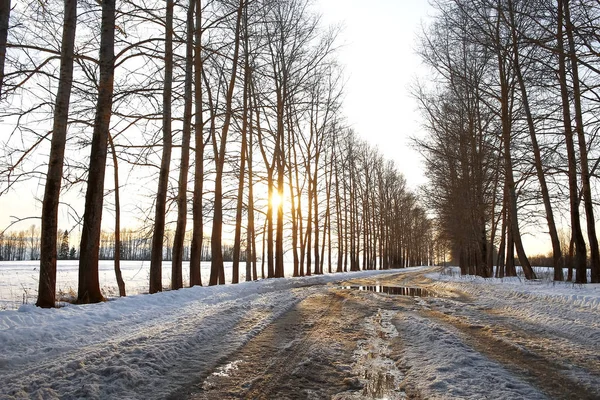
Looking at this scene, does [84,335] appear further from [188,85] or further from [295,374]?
[188,85]

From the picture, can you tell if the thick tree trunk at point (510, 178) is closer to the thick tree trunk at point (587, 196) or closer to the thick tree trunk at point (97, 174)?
the thick tree trunk at point (587, 196)

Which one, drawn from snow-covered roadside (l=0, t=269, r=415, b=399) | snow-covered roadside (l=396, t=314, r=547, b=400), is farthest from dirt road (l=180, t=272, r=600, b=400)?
snow-covered roadside (l=0, t=269, r=415, b=399)

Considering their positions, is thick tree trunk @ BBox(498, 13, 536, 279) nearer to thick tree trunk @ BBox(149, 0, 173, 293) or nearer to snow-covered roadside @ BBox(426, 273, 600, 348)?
snow-covered roadside @ BBox(426, 273, 600, 348)

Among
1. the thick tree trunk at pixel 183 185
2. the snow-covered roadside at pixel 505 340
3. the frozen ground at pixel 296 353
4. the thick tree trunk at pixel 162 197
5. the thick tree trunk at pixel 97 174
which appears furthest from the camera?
the thick tree trunk at pixel 183 185

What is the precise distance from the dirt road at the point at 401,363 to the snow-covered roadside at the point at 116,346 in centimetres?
38

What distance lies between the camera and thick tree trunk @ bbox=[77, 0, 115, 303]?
301 inches

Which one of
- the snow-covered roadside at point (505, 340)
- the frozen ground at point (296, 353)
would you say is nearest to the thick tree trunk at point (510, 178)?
the snow-covered roadside at point (505, 340)

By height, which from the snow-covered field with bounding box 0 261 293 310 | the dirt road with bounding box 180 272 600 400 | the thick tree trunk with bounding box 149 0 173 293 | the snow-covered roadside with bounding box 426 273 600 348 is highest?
the thick tree trunk with bounding box 149 0 173 293

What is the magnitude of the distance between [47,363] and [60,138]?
5.04m

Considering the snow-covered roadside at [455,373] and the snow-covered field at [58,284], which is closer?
the snow-covered roadside at [455,373]

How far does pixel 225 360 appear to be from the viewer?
12.4ft

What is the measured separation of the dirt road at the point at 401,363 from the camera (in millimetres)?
2945

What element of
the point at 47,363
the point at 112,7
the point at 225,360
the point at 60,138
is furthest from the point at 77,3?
the point at 225,360

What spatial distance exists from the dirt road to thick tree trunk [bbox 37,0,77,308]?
14.4ft
